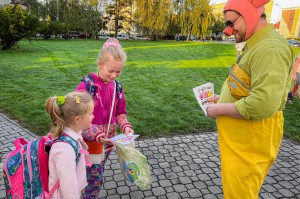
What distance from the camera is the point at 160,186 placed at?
3.64m

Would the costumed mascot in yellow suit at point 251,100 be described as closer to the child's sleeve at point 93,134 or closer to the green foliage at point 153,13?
the child's sleeve at point 93,134

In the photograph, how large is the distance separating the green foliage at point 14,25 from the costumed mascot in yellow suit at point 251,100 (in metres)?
19.2

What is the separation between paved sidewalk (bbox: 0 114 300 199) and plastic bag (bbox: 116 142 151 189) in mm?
1050

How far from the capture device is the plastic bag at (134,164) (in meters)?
2.36

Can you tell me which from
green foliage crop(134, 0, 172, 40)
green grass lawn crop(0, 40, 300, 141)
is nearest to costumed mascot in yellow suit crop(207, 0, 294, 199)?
green grass lawn crop(0, 40, 300, 141)

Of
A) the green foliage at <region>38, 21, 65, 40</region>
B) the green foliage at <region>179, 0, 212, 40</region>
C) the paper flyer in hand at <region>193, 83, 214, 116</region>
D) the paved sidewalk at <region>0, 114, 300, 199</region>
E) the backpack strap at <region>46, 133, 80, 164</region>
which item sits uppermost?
the green foliage at <region>179, 0, 212, 40</region>

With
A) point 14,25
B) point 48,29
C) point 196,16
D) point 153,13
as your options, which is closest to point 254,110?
point 14,25

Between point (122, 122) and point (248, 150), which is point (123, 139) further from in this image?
point (248, 150)

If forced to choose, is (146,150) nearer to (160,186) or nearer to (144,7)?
(160,186)

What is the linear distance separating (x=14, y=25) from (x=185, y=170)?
1839cm

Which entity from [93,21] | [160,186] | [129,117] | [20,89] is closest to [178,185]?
[160,186]

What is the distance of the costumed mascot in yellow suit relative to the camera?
170 cm

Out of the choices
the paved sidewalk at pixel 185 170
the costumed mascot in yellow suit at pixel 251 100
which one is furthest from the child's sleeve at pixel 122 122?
the paved sidewalk at pixel 185 170

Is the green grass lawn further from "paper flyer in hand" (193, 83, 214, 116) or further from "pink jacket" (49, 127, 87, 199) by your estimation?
"pink jacket" (49, 127, 87, 199)
